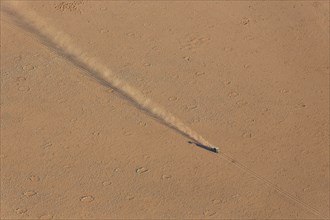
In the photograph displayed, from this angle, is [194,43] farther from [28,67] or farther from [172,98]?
[28,67]

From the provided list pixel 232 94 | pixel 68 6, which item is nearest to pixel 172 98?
pixel 232 94

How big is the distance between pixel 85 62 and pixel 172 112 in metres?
2.79

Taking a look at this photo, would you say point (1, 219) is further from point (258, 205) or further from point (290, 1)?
point (290, 1)

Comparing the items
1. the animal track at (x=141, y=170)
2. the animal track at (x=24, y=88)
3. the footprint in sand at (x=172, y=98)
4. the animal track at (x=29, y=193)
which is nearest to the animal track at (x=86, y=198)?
the animal track at (x=29, y=193)

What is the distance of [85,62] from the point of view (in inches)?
544

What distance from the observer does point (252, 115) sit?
13.2 metres

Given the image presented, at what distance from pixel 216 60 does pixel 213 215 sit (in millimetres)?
4684

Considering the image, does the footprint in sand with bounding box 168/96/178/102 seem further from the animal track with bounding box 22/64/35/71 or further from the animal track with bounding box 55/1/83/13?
the animal track with bounding box 55/1/83/13

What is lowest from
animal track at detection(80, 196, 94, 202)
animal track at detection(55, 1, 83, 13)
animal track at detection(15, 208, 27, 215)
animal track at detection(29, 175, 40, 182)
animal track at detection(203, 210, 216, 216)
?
animal track at detection(15, 208, 27, 215)

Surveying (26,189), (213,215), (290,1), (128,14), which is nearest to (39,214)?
(26,189)

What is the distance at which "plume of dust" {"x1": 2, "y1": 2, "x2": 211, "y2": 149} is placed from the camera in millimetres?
12812

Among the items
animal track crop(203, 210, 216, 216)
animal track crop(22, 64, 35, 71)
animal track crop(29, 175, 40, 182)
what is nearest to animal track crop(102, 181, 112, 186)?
animal track crop(29, 175, 40, 182)

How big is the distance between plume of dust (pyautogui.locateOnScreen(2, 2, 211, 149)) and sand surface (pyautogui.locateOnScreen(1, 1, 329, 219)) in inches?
6.7

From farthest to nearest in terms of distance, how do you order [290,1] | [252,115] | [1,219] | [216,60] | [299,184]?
[290,1]
[216,60]
[252,115]
[299,184]
[1,219]
